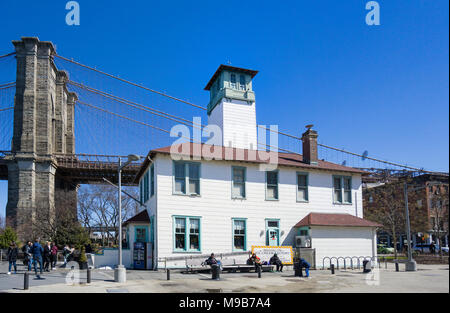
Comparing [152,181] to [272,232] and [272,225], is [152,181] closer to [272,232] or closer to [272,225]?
[272,225]

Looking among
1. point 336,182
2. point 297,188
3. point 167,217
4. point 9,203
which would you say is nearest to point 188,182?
point 167,217

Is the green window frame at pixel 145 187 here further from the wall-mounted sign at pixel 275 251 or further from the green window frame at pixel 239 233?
the wall-mounted sign at pixel 275 251

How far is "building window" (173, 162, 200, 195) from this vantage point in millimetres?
27406

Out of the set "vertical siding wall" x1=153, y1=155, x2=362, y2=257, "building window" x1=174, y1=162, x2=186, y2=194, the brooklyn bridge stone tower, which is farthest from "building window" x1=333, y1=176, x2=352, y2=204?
the brooklyn bridge stone tower

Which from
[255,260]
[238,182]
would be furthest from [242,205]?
A: [255,260]

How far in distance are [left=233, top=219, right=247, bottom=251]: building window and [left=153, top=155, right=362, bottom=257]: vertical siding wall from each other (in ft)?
1.01

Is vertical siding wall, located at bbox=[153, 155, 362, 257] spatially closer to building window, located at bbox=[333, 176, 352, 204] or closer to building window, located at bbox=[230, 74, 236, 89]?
building window, located at bbox=[333, 176, 352, 204]

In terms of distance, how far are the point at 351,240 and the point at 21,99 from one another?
128 feet

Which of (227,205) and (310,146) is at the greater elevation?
(310,146)

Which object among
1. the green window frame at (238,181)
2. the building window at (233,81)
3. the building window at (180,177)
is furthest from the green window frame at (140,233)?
the building window at (233,81)

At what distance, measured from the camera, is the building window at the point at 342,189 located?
32469 mm

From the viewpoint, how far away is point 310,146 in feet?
106

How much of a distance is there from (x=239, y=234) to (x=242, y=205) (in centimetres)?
192

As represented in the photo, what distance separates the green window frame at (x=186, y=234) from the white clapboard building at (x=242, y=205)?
6 centimetres
